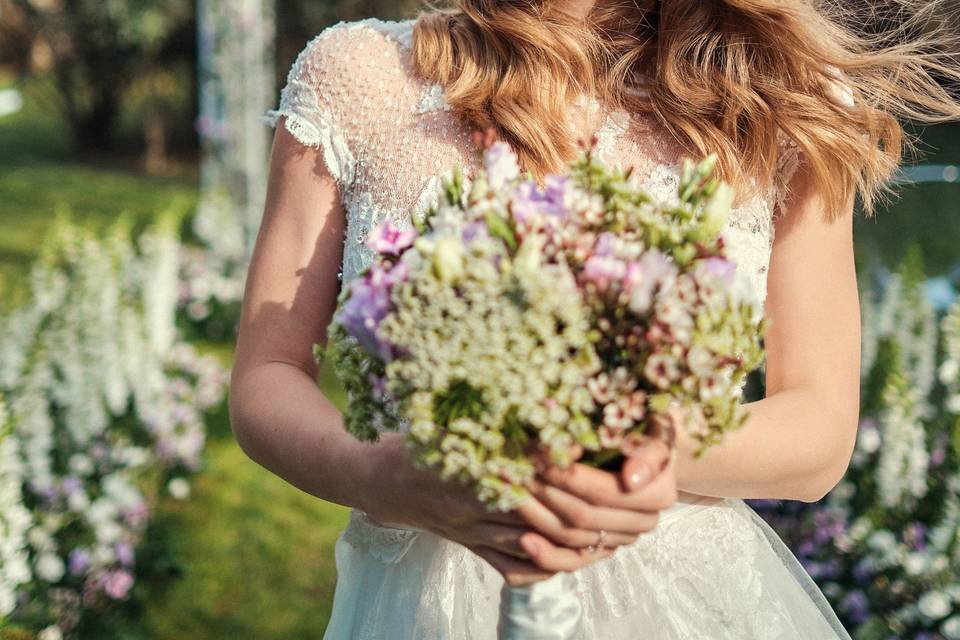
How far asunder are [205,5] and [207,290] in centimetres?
257

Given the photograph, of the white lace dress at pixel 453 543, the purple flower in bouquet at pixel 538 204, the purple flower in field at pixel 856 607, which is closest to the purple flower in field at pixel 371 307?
the purple flower in bouquet at pixel 538 204

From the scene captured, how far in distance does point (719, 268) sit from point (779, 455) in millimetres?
633

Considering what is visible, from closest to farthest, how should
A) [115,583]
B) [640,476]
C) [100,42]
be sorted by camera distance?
[640,476], [115,583], [100,42]

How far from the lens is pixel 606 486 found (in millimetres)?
1272

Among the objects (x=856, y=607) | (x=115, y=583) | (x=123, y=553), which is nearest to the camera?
(x=856, y=607)

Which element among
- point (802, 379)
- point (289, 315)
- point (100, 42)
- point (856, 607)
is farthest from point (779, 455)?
point (100, 42)

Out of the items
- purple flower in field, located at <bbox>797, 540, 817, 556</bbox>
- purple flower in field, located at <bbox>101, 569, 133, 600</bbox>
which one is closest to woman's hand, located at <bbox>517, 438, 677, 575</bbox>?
purple flower in field, located at <bbox>797, 540, 817, 556</bbox>

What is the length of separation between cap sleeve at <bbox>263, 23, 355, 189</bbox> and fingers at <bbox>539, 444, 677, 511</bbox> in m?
0.86

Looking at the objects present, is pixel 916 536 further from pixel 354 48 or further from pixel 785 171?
pixel 354 48

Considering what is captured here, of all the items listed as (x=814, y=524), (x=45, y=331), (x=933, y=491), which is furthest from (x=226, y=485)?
(x=933, y=491)

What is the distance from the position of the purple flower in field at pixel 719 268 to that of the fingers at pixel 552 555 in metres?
0.40

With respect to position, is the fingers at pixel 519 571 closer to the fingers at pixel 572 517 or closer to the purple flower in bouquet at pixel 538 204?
the fingers at pixel 572 517

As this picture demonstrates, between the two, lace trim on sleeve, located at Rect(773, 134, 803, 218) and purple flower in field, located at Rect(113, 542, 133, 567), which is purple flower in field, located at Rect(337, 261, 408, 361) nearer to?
lace trim on sleeve, located at Rect(773, 134, 803, 218)

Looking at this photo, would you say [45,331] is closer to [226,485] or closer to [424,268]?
[226,485]
